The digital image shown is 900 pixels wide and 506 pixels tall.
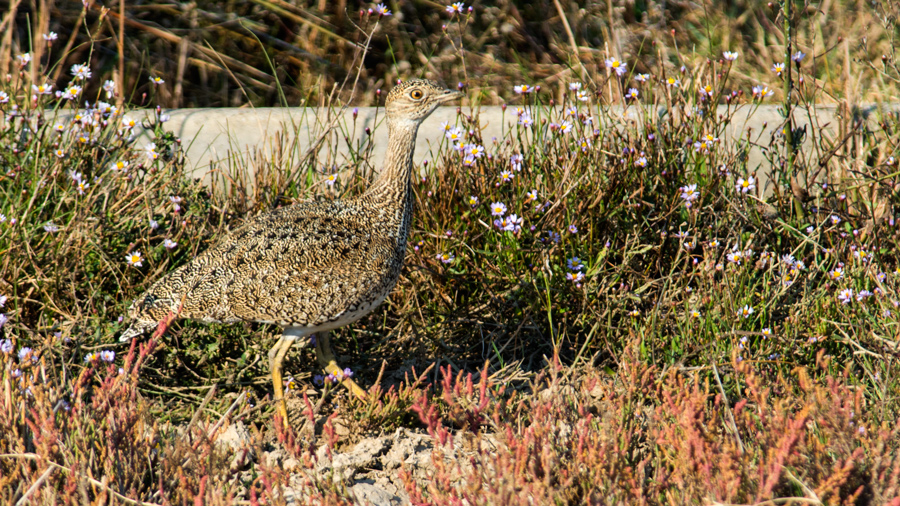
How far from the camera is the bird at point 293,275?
3.30m

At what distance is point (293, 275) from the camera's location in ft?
11.0

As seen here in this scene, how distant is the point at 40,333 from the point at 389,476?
1.71 m

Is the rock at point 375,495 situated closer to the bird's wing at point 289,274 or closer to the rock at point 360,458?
the rock at point 360,458

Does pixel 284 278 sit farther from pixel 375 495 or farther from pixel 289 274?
pixel 375 495

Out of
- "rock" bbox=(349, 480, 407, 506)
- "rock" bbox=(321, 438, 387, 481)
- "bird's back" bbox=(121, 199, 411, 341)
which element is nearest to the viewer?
"rock" bbox=(349, 480, 407, 506)

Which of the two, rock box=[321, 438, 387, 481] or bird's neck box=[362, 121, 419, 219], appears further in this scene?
bird's neck box=[362, 121, 419, 219]

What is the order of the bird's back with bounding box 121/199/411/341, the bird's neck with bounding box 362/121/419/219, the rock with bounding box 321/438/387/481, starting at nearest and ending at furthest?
the rock with bounding box 321/438/387/481 → the bird's back with bounding box 121/199/411/341 → the bird's neck with bounding box 362/121/419/219

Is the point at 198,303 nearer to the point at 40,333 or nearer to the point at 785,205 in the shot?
the point at 40,333

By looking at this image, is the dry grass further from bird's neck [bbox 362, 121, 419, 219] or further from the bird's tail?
bird's neck [bbox 362, 121, 419, 219]

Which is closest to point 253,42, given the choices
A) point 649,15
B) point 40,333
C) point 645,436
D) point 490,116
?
point 490,116

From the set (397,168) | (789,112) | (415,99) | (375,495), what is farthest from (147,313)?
(789,112)

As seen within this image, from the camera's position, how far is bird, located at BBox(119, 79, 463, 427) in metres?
3.30

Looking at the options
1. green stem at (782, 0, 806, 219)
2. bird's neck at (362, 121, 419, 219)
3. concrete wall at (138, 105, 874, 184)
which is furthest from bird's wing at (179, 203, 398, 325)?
green stem at (782, 0, 806, 219)

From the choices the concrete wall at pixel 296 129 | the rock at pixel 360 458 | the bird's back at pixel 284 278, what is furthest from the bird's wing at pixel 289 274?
the concrete wall at pixel 296 129
